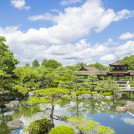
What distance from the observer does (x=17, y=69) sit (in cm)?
2544

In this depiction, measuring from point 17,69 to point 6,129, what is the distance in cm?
1605

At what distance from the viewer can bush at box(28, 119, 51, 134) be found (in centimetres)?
887

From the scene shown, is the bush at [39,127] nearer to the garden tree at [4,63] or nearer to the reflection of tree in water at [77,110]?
the reflection of tree in water at [77,110]

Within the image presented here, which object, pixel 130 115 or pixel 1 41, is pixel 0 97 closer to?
pixel 1 41

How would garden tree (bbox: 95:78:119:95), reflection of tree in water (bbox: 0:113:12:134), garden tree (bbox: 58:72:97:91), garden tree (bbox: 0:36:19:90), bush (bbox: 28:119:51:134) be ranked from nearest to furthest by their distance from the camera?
bush (bbox: 28:119:51:134) < reflection of tree in water (bbox: 0:113:12:134) < garden tree (bbox: 0:36:19:90) < garden tree (bbox: 95:78:119:95) < garden tree (bbox: 58:72:97:91)

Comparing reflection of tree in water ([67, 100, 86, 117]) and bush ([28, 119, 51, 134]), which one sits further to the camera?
reflection of tree in water ([67, 100, 86, 117])

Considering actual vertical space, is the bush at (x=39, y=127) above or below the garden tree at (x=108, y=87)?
below

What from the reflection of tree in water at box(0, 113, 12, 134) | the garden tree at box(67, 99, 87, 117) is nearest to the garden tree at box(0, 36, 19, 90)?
the reflection of tree in water at box(0, 113, 12, 134)

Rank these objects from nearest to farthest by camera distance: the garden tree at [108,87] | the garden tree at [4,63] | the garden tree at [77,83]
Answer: the garden tree at [4,63] < the garden tree at [108,87] < the garden tree at [77,83]

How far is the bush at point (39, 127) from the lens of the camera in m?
8.87

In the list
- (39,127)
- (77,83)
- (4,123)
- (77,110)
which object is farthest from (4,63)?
(39,127)

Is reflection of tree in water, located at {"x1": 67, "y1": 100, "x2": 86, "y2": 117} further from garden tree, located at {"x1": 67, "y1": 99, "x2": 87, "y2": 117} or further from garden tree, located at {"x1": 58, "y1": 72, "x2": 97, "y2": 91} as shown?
garden tree, located at {"x1": 58, "y1": 72, "x2": 97, "y2": 91}

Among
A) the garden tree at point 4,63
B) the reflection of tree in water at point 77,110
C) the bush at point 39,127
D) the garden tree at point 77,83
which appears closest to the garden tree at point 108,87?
the garden tree at point 77,83

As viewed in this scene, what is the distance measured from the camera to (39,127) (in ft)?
29.6
